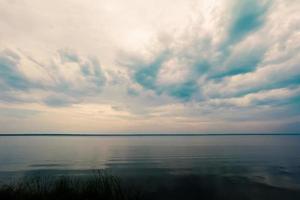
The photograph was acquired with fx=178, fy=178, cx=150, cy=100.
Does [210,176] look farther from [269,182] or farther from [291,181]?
[291,181]

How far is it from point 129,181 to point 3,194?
15330 mm

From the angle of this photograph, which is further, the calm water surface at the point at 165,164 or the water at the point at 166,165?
the calm water surface at the point at 165,164

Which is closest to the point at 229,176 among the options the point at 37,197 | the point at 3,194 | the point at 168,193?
the point at 168,193

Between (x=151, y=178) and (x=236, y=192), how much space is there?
11.1m

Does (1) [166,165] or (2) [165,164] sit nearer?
(1) [166,165]

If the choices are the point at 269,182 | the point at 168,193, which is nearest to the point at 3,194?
the point at 168,193

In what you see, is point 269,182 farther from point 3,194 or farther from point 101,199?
point 3,194

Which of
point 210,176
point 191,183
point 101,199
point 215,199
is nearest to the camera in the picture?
point 101,199

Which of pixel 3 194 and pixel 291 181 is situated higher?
pixel 3 194

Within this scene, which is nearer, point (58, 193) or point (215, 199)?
point (58, 193)

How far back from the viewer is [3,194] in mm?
11820

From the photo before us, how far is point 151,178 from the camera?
25.8 m

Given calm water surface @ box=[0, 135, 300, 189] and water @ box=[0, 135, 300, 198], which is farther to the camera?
calm water surface @ box=[0, 135, 300, 189]

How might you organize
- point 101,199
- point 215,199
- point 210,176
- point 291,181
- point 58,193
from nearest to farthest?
point 101,199 < point 58,193 < point 215,199 < point 291,181 < point 210,176
